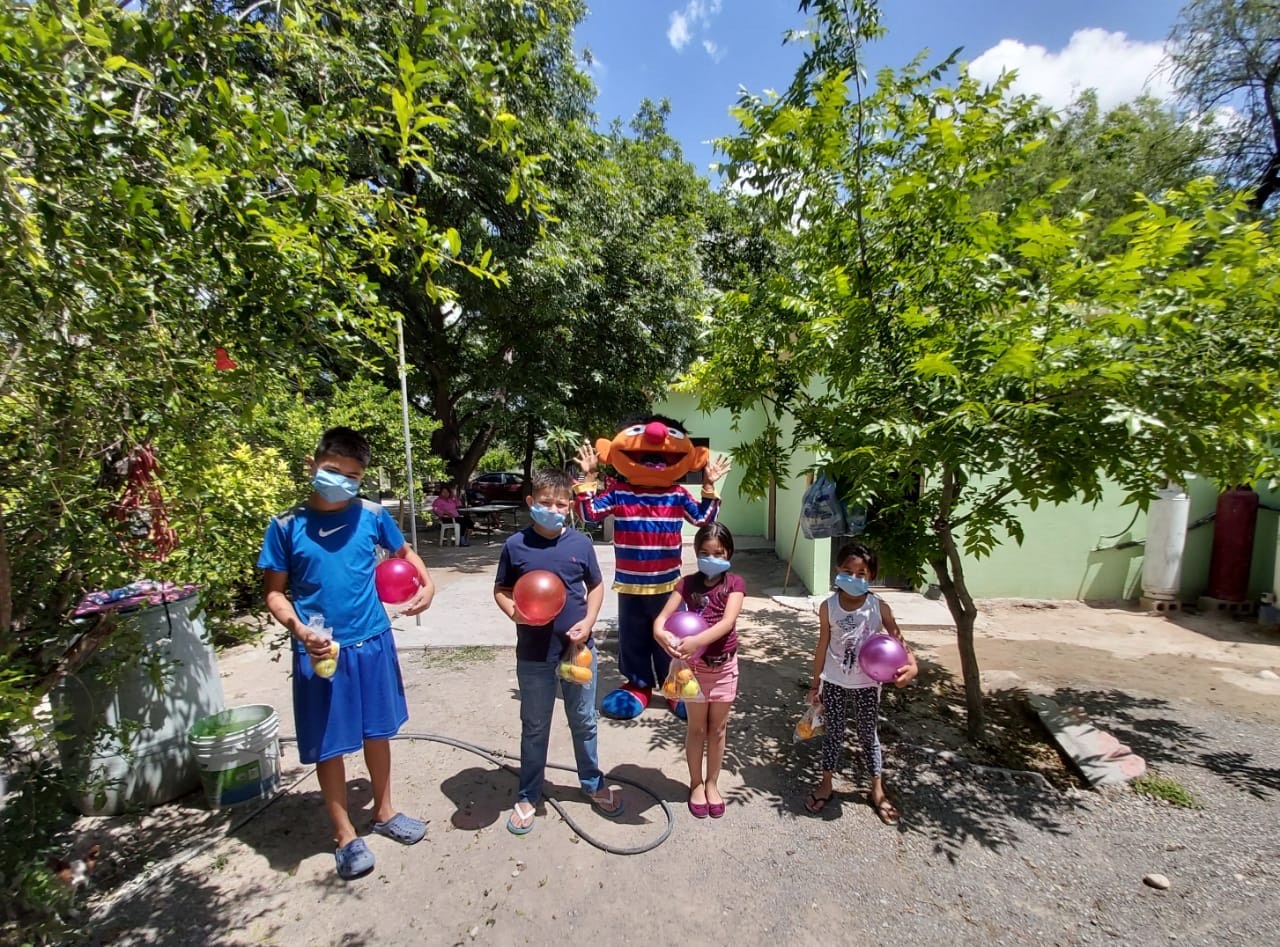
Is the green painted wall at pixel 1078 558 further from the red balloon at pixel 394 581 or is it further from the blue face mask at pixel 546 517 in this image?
the red balloon at pixel 394 581

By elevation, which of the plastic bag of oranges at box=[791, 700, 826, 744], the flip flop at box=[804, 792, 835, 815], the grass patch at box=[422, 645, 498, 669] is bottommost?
the grass patch at box=[422, 645, 498, 669]

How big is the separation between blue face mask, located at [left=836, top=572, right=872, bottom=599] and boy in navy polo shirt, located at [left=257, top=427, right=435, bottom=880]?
2298 mm

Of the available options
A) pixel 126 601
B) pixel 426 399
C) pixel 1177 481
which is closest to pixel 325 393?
pixel 426 399

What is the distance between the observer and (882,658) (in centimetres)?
295

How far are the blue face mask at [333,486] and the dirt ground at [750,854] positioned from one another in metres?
1.78

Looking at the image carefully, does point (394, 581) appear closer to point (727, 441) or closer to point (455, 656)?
point (455, 656)

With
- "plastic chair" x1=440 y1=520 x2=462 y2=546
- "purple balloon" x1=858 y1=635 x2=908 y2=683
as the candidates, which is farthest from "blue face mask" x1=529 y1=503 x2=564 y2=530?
"plastic chair" x1=440 y1=520 x2=462 y2=546

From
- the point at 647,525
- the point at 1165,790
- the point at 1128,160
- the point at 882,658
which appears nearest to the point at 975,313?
the point at 882,658

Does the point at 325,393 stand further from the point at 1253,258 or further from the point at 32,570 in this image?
the point at 1253,258

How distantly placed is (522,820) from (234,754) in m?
1.59

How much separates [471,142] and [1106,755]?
Result: 1009 centimetres

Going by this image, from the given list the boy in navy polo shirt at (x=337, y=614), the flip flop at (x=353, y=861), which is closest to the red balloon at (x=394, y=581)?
the boy in navy polo shirt at (x=337, y=614)

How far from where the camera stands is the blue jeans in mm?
3008

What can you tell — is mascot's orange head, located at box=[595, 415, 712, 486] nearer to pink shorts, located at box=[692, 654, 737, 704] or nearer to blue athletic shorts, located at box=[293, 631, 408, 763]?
pink shorts, located at box=[692, 654, 737, 704]
